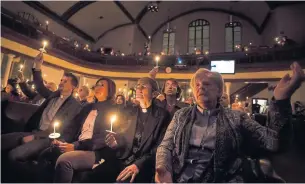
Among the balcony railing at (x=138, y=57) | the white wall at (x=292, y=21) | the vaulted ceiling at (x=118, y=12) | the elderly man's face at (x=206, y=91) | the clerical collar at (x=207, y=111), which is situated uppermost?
the vaulted ceiling at (x=118, y=12)

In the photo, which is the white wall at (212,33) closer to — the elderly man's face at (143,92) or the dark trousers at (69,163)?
the elderly man's face at (143,92)

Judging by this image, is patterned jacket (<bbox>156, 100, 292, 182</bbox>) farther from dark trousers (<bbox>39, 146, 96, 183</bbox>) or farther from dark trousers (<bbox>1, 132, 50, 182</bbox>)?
dark trousers (<bbox>1, 132, 50, 182</bbox>)

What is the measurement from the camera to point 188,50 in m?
16.1

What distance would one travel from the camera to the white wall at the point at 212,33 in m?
14.7

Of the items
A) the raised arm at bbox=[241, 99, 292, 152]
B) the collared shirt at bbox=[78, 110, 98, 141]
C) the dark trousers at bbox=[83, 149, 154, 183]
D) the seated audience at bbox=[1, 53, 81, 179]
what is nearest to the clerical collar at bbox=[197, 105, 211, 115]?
the raised arm at bbox=[241, 99, 292, 152]

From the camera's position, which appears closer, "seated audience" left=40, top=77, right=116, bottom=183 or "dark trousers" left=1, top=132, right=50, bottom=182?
"seated audience" left=40, top=77, right=116, bottom=183

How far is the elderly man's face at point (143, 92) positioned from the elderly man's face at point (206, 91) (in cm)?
60

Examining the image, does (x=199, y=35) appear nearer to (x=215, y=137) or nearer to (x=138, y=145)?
(x=138, y=145)

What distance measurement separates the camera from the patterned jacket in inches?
47.9

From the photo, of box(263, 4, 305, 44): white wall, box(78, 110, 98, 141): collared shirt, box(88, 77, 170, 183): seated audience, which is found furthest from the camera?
box(263, 4, 305, 44): white wall

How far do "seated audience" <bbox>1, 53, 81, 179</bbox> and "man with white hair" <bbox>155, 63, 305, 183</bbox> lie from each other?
52.3 inches

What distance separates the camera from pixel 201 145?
1415 mm

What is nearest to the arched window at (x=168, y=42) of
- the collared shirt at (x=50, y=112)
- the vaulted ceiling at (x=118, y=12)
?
the vaulted ceiling at (x=118, y=12)

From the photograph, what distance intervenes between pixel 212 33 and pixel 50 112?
49.5ft
